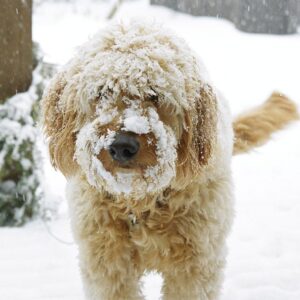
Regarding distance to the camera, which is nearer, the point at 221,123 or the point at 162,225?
the point at 162,225

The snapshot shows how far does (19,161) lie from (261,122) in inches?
82.3

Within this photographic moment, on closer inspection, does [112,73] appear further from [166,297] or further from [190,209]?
[166,297]

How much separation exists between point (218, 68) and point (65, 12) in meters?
7.93

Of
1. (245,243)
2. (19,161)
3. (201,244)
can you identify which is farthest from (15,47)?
(201,244)

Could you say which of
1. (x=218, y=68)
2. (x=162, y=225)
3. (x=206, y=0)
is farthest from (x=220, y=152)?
(x=206, y=0)

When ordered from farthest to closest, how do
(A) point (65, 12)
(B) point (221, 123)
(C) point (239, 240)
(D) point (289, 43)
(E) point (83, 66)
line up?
(A) point (65, 12), (D) point (289, 43), (C) point (239, 240), (B) point (221, 123), (E) point (83, 66)

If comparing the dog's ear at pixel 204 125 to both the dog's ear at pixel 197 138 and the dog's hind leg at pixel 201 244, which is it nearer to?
the dog's ear at pixel 197 138

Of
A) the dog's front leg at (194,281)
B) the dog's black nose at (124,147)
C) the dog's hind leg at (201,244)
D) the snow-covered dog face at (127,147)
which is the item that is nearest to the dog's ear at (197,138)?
the snow-covered dog face at (127,147)

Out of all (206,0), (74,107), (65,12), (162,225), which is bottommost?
(65,12)

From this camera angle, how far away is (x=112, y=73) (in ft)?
9.02

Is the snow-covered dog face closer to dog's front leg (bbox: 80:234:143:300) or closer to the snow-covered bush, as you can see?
dog's front leg (bbox: 80:234:143:300)

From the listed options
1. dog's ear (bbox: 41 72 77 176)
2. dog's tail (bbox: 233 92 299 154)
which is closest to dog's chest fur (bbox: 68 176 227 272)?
dog's ear (bbox: 41 72 77 176)

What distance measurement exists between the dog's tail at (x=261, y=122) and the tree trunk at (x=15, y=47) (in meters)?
1.88

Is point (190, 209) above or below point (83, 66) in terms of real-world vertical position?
below
